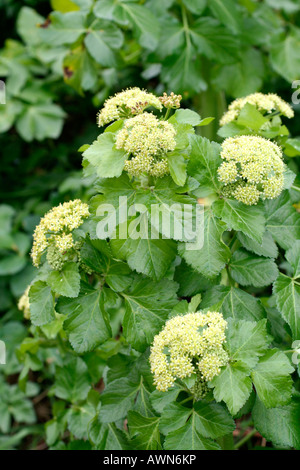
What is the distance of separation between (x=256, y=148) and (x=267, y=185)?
75 mm

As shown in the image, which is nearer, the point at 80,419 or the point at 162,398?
the point at 162,398

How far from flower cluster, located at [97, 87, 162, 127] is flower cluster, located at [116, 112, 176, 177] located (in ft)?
0.15

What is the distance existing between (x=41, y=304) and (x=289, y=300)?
1.61 feet

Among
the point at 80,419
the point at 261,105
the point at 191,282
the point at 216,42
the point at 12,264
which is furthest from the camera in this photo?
the point at 12,264

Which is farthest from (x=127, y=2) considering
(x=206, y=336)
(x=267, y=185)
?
(x=206, y=336)

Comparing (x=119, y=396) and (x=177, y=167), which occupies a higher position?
(x=177, y=167)

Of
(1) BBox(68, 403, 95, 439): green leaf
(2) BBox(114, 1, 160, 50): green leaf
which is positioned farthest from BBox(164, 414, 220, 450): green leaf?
(2) BBox(114, 1, 160, 50): green leaf

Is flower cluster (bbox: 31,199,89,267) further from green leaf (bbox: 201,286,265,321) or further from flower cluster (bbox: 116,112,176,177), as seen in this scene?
green leaf (bbox: 201,286,265,321)

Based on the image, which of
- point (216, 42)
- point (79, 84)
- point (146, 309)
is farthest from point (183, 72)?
point (146, 309)

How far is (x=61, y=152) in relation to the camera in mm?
2416

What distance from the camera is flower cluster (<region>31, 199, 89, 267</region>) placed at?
0.92 m

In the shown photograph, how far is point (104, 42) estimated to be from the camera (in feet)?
5.25

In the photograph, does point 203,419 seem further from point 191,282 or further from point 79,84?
point 79,84

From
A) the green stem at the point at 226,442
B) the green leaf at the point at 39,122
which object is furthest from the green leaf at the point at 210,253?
the green leaf at the point at 39,122
